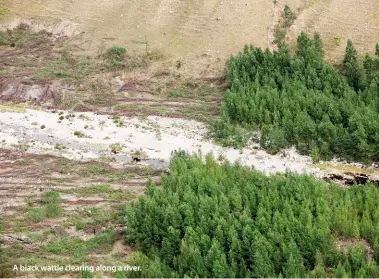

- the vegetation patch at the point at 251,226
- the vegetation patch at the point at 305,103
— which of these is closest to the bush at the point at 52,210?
the vegetation patch at the point at 251,226

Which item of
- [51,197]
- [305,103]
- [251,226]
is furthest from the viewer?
[305,103]

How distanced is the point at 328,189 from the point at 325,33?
30.3m

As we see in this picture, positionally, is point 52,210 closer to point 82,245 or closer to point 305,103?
point 82,245

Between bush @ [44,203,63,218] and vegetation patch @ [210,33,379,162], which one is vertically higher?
vegetation patch @ [210,33,379,162]

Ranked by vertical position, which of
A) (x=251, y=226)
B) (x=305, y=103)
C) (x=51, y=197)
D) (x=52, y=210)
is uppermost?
(x=305, y=103)

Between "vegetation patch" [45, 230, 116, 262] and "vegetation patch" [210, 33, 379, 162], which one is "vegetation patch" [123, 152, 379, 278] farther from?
"vegetation patch" [210, 33, 379, 162]

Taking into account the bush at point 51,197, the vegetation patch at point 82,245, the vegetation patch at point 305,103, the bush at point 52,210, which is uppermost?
the vegetation patch at point 305,103

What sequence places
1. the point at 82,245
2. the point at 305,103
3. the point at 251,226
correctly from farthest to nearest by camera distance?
the point at 305,103, the point at 82,245, the point at 251,226

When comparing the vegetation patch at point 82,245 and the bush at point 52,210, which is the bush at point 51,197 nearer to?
the bush at point 52,210

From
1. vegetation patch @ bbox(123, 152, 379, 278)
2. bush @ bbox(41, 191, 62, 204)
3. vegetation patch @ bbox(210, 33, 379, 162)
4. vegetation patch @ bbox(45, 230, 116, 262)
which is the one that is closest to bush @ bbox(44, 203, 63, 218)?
bush @ bbox(41, 191, 62, 204)

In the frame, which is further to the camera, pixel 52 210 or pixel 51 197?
pixel 51 197

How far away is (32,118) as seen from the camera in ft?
217

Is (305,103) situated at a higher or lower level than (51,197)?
higher

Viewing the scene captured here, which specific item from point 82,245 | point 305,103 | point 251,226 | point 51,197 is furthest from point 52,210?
point 305,103
